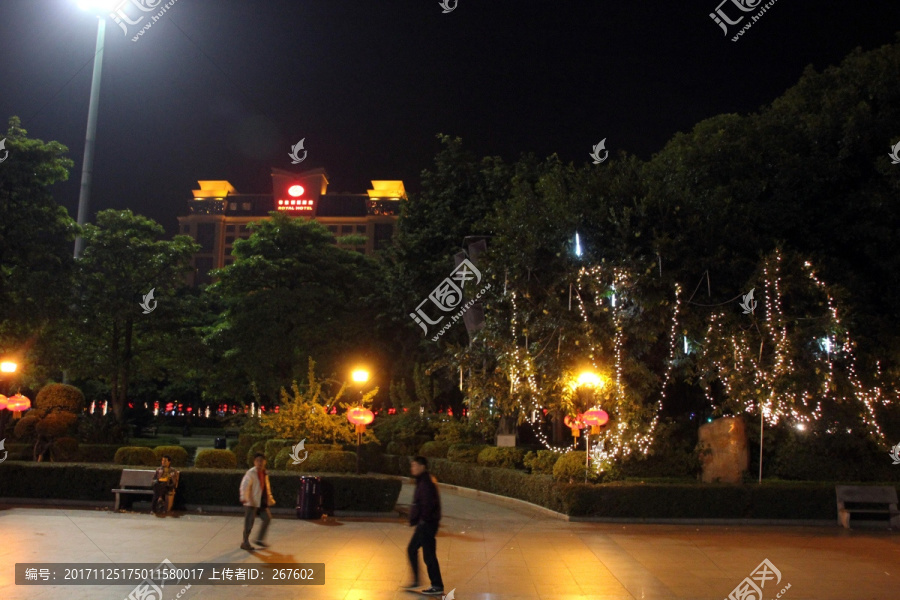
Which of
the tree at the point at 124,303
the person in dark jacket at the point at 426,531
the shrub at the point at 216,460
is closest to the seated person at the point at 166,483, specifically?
the shrub at the point at 216,460

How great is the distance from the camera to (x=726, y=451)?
18.9 meters

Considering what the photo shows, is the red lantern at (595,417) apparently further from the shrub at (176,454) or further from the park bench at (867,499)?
the shrub at (176,454)

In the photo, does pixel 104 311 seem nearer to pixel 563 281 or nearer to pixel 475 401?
pixel 475 401

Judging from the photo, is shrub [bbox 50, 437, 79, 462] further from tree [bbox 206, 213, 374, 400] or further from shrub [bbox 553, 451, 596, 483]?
shrub [bbox 553, 451, 596, 483]

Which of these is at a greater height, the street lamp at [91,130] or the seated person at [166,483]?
the street lamp at [91,130]

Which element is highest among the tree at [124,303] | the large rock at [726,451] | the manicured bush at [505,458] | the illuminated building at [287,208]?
the illuminated building at [287,208]

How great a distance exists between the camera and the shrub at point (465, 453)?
25.1 metres

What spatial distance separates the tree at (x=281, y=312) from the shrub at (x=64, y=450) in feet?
45.1

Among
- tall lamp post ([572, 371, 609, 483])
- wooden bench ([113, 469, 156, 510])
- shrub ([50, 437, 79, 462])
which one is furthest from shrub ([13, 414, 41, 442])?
tall lamp post ([572, 371, 609, 483])

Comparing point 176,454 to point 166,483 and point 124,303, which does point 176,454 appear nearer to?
point 166,483

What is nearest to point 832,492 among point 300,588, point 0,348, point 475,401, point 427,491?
point 475,401

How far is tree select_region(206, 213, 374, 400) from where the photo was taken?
125ft

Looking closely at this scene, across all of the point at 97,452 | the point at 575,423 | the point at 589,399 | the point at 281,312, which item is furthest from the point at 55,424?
the point at 589,399

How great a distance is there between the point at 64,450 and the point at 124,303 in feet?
33.4
